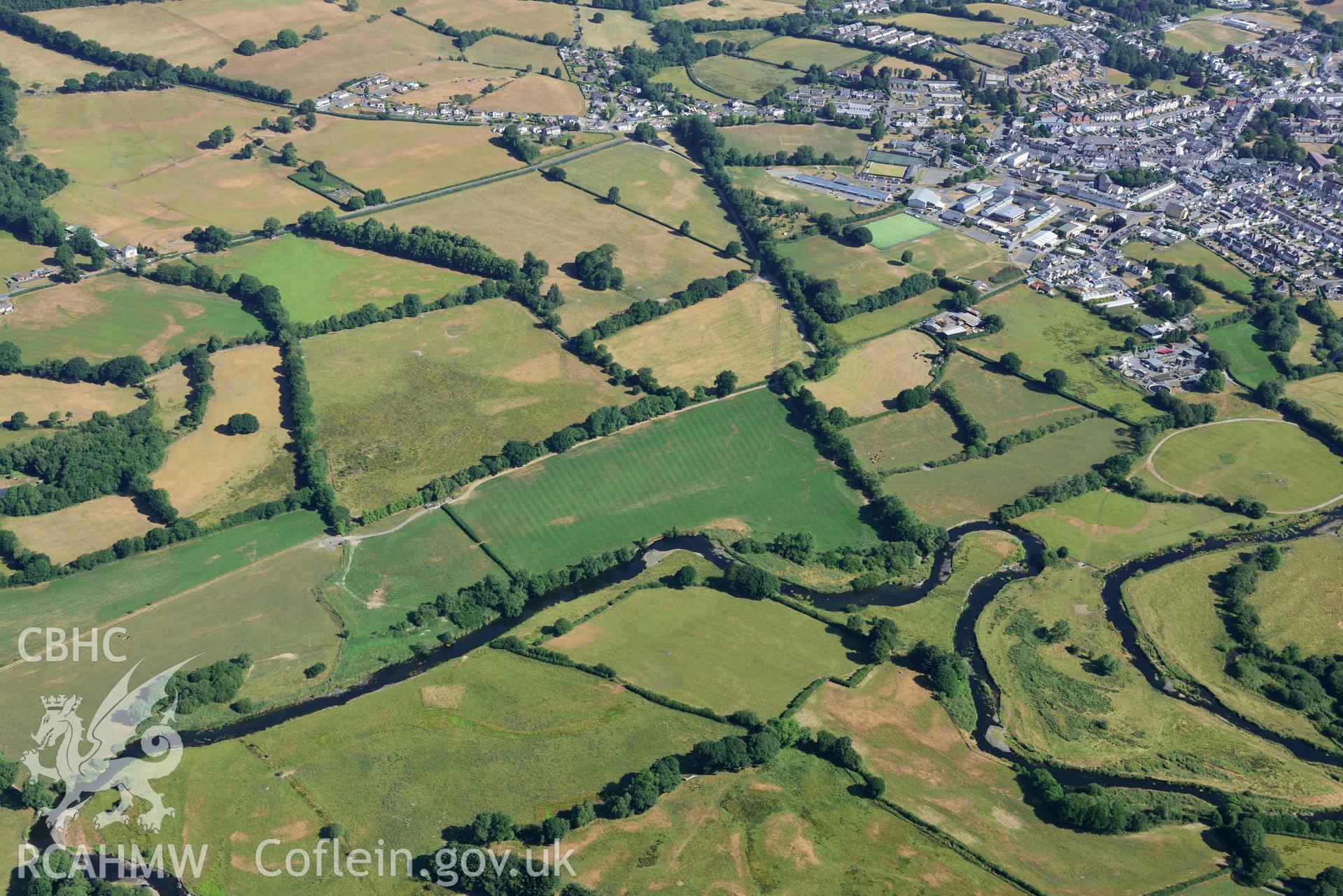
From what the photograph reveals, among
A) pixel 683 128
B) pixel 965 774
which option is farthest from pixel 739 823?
pixel 683 128

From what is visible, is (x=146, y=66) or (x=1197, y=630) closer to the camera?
(x=1197, y=630)

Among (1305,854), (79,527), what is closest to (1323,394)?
(1305,854)

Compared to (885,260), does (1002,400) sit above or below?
below

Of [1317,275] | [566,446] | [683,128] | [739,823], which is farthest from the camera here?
[683,128]

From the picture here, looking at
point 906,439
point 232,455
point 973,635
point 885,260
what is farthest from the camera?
point 885,260

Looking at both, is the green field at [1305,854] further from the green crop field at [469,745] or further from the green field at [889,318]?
the green field at [889,318]

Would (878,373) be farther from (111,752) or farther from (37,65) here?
(37,65)

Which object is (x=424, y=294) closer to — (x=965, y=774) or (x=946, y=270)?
(x=946, y=270)
